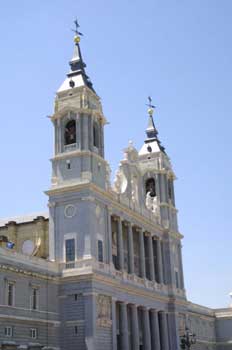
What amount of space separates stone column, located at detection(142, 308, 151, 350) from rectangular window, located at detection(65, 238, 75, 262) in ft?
47.1

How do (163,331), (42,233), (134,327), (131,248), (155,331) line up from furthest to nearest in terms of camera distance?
(163,331) < (155,331) < (131,248) < (42,233) < (134,327)

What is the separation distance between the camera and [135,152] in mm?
71750

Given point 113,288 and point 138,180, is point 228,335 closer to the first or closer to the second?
point 138,180

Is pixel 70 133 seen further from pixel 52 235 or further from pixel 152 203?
pixel 152 203

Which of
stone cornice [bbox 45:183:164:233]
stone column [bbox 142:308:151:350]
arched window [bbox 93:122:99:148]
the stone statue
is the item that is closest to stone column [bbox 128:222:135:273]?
stone cornice [bbox 45:183:164:233]

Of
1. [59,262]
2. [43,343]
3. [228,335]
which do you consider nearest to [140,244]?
[59,262]

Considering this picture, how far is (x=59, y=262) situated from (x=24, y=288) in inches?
261

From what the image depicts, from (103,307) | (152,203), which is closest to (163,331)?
(152,203)

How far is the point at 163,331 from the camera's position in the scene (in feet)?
233

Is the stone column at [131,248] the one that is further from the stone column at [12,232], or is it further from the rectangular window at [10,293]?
the rectangular window at [10,293]

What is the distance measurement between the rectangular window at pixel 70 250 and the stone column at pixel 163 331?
20.1 meters

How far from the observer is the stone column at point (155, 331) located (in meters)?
67.8

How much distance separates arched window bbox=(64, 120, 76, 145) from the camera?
6044cm

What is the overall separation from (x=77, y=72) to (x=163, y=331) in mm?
31244
